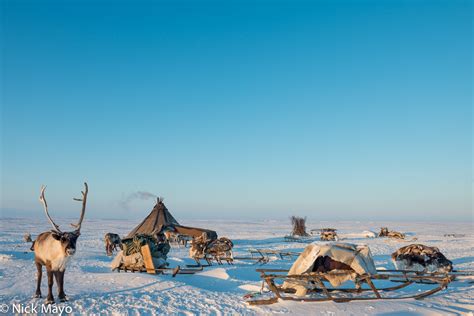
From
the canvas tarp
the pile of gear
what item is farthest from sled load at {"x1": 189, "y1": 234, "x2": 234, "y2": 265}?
the canvas tarp

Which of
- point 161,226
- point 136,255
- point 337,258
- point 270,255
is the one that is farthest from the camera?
point 161,226

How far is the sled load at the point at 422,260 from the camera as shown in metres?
13.8

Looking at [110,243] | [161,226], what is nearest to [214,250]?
[110,243]

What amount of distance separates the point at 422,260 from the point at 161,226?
60.8 feet

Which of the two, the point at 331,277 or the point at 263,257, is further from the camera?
the point at 263,257

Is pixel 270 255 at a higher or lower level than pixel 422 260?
lower

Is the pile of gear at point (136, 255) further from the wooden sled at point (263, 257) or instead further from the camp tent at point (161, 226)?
the camp tent at point (161, 226)

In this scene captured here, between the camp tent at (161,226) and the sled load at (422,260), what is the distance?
1455 centimetres

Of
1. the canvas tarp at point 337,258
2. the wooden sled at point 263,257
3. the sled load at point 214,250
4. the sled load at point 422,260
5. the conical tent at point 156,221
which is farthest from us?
the conical tent at point 156,221

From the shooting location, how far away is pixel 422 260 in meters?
14.0

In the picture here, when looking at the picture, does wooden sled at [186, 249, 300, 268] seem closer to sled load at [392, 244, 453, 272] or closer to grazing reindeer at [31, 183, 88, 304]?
sled load at [392, 244, 453, 272]

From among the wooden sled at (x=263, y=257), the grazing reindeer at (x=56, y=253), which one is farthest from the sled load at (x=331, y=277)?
the wooden sled at (x=263, y=257)

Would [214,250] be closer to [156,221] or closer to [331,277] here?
[331,277]

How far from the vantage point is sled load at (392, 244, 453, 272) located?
13828mm
